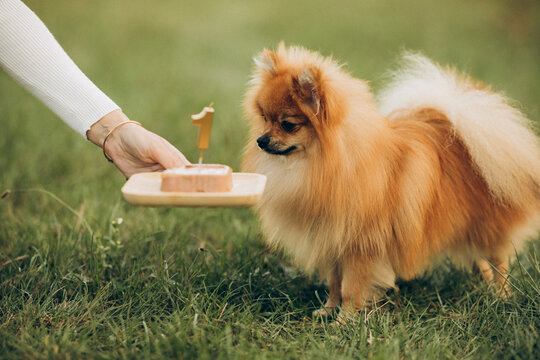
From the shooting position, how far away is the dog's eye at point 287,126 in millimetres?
2258

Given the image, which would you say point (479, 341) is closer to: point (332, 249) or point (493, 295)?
point (493, 295)

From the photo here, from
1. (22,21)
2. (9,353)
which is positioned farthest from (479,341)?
(22,21)

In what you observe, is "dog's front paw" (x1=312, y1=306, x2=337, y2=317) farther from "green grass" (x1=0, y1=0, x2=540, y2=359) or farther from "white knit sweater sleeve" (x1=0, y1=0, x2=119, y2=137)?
"white knit sweater sleeve" (x1=0, y1=0, x2=119, y2=137)

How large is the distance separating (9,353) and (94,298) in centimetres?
53

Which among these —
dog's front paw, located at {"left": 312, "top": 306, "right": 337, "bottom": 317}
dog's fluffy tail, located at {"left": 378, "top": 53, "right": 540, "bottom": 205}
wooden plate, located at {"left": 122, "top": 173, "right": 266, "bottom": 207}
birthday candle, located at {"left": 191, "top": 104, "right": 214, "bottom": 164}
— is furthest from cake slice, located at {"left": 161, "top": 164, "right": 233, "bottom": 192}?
dog's fluffy tail, located at {"left": 378, "top": 53, "right": 540, "bottom": 205}

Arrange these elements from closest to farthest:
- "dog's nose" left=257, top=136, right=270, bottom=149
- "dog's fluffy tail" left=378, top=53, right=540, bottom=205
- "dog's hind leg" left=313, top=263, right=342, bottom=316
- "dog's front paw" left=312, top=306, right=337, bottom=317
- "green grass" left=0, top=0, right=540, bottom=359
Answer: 1. "green grass" left=0, top=0, right=540, bottom=359
2. "dog's nose" left=257, top=136, right=270, bottom=149
3. "dog's front paw" left=312, top=306, right=337, bottom=317
4. "dog's fluffy tail" left=378, top=53, right=540, bottom=205
5. "dog's hind leg" left=313, top=263, right=342, bottom=316

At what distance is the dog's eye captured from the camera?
7.41 feet

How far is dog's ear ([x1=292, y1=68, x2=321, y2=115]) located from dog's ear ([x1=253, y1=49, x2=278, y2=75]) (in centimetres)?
19

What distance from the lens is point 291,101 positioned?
224 cm

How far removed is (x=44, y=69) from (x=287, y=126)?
120cm

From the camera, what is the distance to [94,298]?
8.06 ft

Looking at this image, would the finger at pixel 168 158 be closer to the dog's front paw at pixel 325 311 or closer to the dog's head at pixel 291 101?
the dog's head at pixel 291 101

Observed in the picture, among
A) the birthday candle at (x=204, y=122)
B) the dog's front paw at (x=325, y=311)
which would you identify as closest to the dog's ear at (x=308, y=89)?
the birthday candle at (x=204, y=122)

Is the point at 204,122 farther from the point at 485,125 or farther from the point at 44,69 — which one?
the point at 485,125
